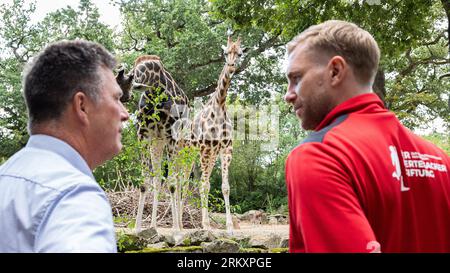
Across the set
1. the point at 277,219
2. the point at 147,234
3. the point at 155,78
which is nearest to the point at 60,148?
the point at 147,234

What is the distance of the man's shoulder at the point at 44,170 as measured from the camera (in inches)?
31.8

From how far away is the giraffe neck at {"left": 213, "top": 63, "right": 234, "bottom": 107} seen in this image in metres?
6.80

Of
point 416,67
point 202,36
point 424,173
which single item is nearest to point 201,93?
point 202,36

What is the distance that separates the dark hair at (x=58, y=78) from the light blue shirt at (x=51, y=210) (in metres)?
0.11

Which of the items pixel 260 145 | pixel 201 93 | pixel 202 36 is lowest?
pixel 260 145

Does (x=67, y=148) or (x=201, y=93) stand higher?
(x=201, y=93)

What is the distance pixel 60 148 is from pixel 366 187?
46 cm

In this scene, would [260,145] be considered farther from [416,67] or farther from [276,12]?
[276,12]

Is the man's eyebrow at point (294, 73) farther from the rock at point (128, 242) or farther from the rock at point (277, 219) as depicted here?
the rock at point (277, 219)

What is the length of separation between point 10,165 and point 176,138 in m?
5.67

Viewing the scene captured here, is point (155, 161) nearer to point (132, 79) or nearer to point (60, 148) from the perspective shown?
point (132, 79)

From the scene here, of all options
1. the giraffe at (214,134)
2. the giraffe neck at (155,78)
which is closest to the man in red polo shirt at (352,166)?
the giraffe neck at (155,78)

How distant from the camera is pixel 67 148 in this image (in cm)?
93

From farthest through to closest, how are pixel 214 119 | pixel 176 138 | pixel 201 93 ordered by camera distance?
pixel 201 93, pixel 214 119, pixel 176 138
